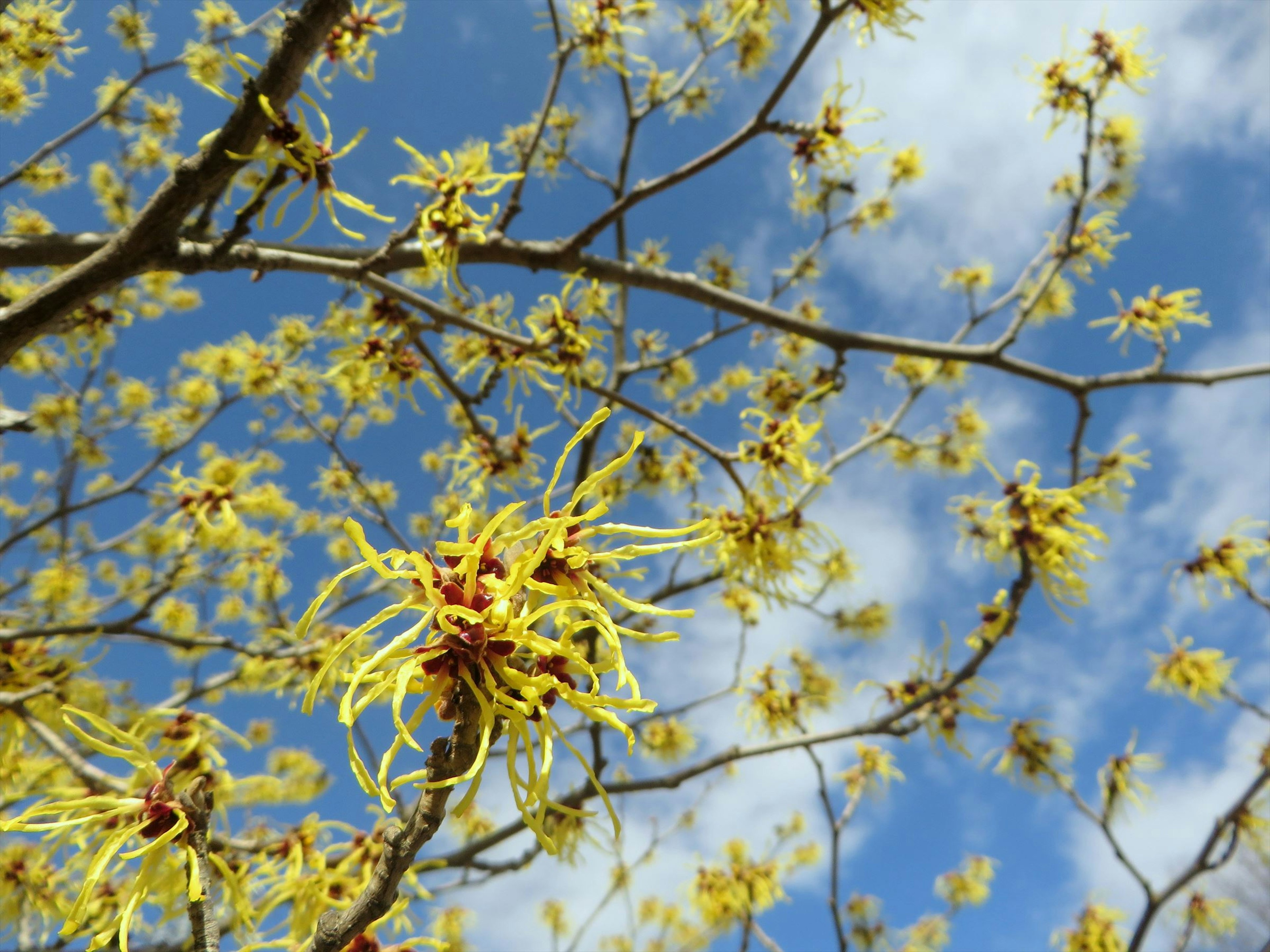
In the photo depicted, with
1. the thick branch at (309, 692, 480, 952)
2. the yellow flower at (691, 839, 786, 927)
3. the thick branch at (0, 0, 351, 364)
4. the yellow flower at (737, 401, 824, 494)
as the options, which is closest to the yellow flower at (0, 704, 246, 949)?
the thick branch at (309, 692, 480, 952)

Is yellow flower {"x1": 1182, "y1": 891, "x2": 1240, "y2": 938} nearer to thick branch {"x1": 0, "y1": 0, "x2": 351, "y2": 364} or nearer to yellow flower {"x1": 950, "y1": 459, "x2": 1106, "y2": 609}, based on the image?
yellow flower {"x1": 950, "y1": 459, "x2": 1106, "y2": 609}

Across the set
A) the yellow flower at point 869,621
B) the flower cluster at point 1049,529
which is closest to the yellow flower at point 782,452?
the flower cluster at point 1049,529

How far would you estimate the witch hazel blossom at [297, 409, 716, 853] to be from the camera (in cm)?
80

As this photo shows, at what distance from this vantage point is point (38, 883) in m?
2.38

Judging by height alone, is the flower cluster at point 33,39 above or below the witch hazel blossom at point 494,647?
above

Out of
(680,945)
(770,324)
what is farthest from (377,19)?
(680,945)

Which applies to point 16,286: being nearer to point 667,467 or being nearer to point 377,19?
point 377,19

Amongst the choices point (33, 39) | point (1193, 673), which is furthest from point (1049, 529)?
point (33, 39)

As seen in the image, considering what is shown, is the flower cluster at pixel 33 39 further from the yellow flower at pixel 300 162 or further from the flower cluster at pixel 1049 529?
the flower cluster at pixel 1049 529

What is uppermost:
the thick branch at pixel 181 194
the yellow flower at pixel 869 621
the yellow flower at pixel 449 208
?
the yellow flower at pixel 869 621

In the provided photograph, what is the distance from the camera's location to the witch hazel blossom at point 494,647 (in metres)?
0.80

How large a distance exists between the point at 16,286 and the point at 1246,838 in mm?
7187

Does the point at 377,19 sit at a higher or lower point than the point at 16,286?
higher

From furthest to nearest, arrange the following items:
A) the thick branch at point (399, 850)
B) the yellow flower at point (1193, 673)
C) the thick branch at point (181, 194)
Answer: the yellow flower at point (1193, 673) → the thick branch at point (181, 194) → the thick branch at point (399, 850)
